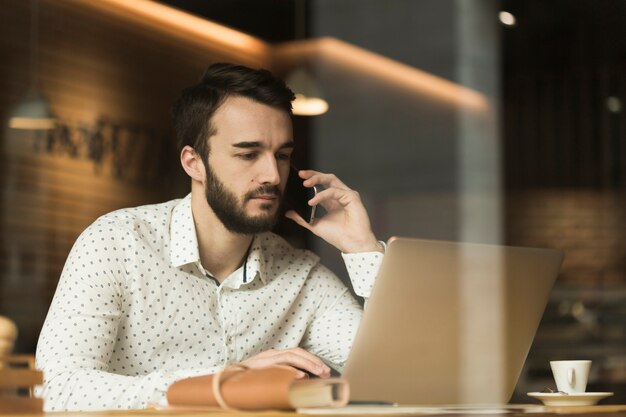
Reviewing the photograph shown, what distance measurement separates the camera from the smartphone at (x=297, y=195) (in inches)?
93.7

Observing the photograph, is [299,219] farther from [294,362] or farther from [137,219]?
[294,362]

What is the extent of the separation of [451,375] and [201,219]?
0.78 meters

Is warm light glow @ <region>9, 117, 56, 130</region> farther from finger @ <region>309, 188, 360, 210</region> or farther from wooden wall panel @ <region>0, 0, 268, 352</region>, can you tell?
finger @ <region>309, 188, 360, 210</region>

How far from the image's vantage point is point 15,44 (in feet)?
17.4

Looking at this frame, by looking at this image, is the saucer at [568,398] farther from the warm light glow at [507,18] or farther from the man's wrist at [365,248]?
the warm light glow at [507,18]

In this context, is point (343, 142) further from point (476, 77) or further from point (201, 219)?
point (201, 219)

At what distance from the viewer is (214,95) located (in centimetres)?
230

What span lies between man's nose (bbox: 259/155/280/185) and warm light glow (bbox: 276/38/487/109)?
117 inches

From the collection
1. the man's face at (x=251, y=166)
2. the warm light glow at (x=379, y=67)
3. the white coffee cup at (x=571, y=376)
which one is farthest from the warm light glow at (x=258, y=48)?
the white coffee cup at (x=571, y=376)

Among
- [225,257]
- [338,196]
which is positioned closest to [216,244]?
[225,257]

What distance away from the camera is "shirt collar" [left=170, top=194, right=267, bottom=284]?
216cm

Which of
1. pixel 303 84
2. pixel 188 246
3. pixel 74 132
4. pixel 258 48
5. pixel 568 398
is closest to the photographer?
pixel 568 398

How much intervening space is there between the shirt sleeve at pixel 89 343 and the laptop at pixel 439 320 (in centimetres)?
28

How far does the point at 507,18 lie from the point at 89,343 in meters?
3.80
